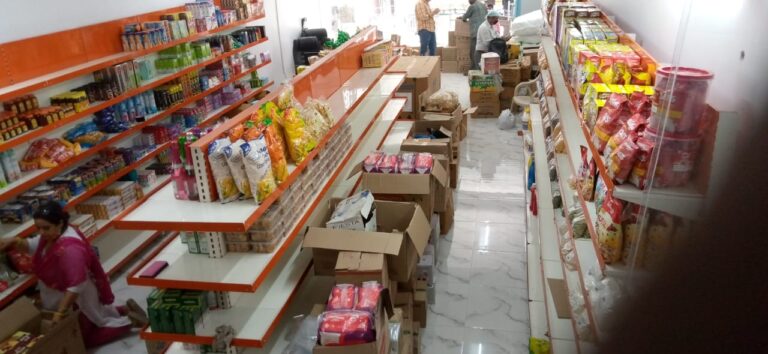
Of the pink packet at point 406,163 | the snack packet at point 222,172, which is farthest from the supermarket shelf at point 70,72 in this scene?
the pink packet at point 406,163

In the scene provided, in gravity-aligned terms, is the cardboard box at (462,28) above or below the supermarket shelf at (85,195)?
above

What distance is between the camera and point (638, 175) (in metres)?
1.95

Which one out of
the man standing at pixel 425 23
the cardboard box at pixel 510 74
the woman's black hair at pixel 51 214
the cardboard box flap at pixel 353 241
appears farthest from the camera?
the man standing at pixel 425 23

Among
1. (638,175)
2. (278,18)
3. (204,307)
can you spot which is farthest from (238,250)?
(278,18)

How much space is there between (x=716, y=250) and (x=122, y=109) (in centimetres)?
611

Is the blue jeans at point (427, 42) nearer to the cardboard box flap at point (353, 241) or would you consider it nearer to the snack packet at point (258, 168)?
the cardboard box flap at point (353, 241)

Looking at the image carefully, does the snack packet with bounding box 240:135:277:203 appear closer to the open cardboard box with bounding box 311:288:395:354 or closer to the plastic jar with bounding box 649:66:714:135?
the open cardboard box with bounding box 311:288:395:354

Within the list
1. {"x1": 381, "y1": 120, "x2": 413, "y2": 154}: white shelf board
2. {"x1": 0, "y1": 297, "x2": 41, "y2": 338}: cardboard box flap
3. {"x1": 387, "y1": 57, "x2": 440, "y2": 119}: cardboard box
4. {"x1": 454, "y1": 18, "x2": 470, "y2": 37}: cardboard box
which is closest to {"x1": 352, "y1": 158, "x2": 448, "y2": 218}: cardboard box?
{"x1": 381, "y1": 120, "x2": 413, "y2": 154}: white shelf board

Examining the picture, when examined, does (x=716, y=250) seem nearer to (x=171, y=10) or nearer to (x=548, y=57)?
(x=548, y=57)

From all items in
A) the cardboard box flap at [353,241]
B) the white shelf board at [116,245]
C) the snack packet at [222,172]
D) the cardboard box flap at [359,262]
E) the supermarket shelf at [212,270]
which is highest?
the snack packet at [222,172]

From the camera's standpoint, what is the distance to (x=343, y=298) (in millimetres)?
2869

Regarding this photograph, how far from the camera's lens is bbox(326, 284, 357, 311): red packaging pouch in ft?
9.23

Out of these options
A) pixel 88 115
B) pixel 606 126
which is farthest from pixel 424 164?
pixel 88 115

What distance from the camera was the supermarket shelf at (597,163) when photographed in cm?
38
